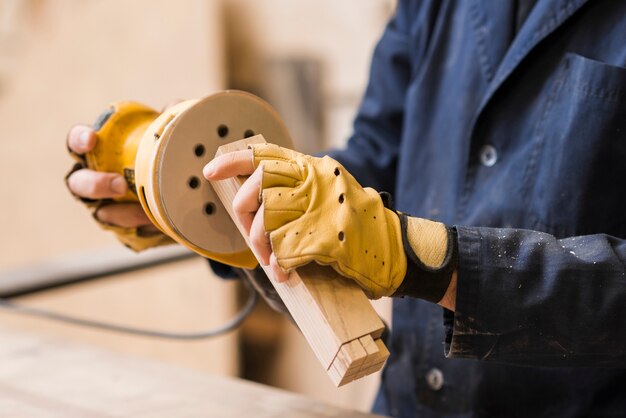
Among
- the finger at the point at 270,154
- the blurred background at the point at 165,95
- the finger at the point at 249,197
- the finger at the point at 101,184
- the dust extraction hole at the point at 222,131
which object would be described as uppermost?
the finger at the point at 270,154

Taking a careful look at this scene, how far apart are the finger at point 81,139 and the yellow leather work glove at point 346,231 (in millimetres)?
295

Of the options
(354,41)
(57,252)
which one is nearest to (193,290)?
(57,252)

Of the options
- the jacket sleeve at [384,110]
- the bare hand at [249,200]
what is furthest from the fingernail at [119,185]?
the jacket sleeve at [384,110]

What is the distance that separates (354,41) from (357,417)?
5.68 feet

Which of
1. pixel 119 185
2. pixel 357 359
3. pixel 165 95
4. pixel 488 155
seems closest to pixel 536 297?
pixel 357 359

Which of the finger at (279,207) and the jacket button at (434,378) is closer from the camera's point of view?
the finger at (279,207)

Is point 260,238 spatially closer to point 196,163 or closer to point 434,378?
point 196,163

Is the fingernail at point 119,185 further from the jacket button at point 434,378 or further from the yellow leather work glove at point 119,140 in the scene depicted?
the jacket button at point 434,378

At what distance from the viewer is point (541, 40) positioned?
0.83 meters

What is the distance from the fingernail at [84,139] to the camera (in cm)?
83

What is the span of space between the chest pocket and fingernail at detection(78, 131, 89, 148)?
0.55 meters

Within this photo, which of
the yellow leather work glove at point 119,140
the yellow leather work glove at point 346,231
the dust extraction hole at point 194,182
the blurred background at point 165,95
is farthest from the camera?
the blurred background at point 165,95

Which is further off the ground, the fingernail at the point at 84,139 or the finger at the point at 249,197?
the finger at the point at 249,197

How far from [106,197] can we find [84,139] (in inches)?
3.0
